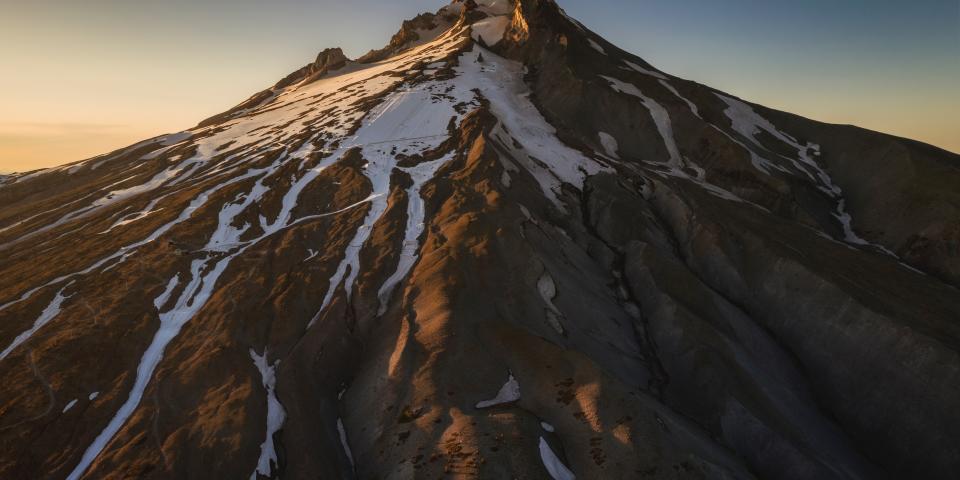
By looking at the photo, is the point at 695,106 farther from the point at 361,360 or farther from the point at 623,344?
the point at 361,360

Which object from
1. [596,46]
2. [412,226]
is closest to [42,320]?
[412,226]

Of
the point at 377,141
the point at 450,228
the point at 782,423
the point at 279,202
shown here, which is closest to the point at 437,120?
the point at 377,141

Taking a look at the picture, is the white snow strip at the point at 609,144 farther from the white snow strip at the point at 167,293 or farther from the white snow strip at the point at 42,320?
the white snow strip at the point at 42,320

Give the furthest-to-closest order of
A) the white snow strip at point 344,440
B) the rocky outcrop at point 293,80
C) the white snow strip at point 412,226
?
the rocky outcrop at point 293,80, the white snow strip at point 412,226, the white snow strip at point 344,440

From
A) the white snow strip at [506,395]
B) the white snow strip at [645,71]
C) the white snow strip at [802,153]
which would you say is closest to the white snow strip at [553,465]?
the white snow strip at [506,395]

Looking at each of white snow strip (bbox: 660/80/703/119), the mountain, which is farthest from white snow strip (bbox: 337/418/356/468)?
white snow strip (bbox: 660/80/703/119)

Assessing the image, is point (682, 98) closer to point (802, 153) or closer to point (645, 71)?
point (645, 71)

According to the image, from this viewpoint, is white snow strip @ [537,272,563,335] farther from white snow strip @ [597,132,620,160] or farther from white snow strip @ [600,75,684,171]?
white snow strip @ [600,75,684,171]
